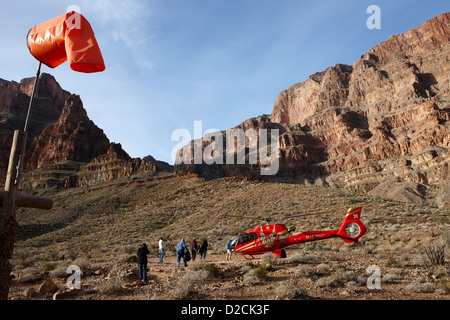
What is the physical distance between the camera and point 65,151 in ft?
385

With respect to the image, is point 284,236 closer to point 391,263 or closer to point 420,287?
point 391,263

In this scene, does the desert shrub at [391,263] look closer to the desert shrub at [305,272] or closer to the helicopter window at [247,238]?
the desert shrub at [305,272]

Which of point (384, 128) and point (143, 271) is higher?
point (384, 128)

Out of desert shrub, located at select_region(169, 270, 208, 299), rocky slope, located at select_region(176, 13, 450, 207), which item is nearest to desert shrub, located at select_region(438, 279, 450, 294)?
desert shrub, located at select_region(169, 270, 208, 299)

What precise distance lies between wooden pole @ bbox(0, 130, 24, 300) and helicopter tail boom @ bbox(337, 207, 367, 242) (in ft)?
47.9

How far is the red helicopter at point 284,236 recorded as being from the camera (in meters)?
15.3

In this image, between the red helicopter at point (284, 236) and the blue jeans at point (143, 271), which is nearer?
the blue jeans at point (143, 271)

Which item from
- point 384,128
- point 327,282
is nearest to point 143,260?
point 327,282

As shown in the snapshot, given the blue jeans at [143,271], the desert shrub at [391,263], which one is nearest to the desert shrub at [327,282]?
the desert shrub at [391,263]

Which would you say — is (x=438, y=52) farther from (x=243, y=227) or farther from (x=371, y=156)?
(x=243, y=227)

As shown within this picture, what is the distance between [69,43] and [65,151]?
129 m

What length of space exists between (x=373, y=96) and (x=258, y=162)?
7897 centimetres

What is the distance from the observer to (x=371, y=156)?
130m

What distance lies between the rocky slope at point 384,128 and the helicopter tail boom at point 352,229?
258ft
